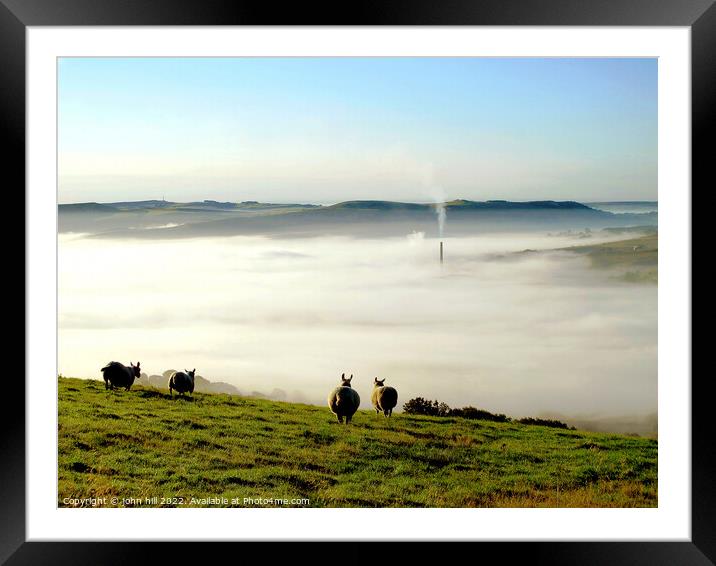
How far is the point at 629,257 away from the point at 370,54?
246cm

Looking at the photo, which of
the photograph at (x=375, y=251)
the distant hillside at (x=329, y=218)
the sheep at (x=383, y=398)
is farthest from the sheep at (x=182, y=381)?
the sheep at (x=383, y=398)

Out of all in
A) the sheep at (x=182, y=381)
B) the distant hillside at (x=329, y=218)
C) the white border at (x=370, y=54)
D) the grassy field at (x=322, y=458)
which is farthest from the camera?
the sheep at (x=182, y=381)

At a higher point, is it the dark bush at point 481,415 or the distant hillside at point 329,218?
the distant hillside at point 329,218

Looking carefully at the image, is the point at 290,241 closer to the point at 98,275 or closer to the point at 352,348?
the point at 352,348

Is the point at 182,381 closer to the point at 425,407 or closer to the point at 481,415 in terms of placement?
the point at 425,407

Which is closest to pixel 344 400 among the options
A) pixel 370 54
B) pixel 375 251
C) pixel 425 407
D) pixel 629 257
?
pixel 425 407

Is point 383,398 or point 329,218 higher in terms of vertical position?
point 329,218

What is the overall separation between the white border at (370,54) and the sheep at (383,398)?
1.41 m

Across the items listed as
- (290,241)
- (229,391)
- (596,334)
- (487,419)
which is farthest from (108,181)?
(596,334)

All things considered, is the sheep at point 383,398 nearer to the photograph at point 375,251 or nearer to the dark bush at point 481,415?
the photograph at point 375,251

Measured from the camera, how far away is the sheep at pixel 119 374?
4410 mm

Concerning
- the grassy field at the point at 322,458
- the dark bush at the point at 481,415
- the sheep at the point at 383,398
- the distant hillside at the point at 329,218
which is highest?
the distant hillside at the point at 329,218

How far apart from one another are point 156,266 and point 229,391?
1067 millimetres

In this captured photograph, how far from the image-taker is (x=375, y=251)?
4.39 metres
